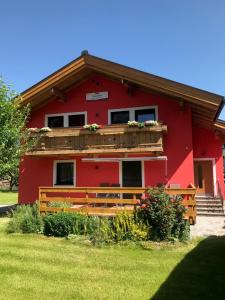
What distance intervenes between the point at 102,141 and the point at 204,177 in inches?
259

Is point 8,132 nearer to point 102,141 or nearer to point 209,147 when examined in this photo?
point 102,141

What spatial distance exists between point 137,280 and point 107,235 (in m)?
2.88

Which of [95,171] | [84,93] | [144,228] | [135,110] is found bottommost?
[144,228]

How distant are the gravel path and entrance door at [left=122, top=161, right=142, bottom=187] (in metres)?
4.09

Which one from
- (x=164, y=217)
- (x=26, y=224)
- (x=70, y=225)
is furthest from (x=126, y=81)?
(x=26, y=224)

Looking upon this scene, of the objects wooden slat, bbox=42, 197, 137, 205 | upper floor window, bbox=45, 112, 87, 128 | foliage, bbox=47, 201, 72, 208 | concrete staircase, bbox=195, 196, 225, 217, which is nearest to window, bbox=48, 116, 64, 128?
upper floor window, bbox=45, 112, 87, 128

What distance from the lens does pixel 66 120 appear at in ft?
54.8

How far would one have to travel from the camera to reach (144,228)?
8.69 meters

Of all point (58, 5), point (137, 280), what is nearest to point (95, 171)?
point (58, 5)

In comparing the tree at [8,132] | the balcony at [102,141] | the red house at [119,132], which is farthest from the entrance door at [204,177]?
the tree at [8,132]

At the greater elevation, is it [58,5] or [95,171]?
[58,5]

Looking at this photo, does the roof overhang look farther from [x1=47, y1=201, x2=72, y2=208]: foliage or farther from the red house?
[x1=47, y1=201, x2=72, y2=208]: foliage

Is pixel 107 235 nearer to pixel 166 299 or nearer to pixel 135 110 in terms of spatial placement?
pixel 166 299

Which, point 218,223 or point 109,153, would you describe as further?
point 109,153
